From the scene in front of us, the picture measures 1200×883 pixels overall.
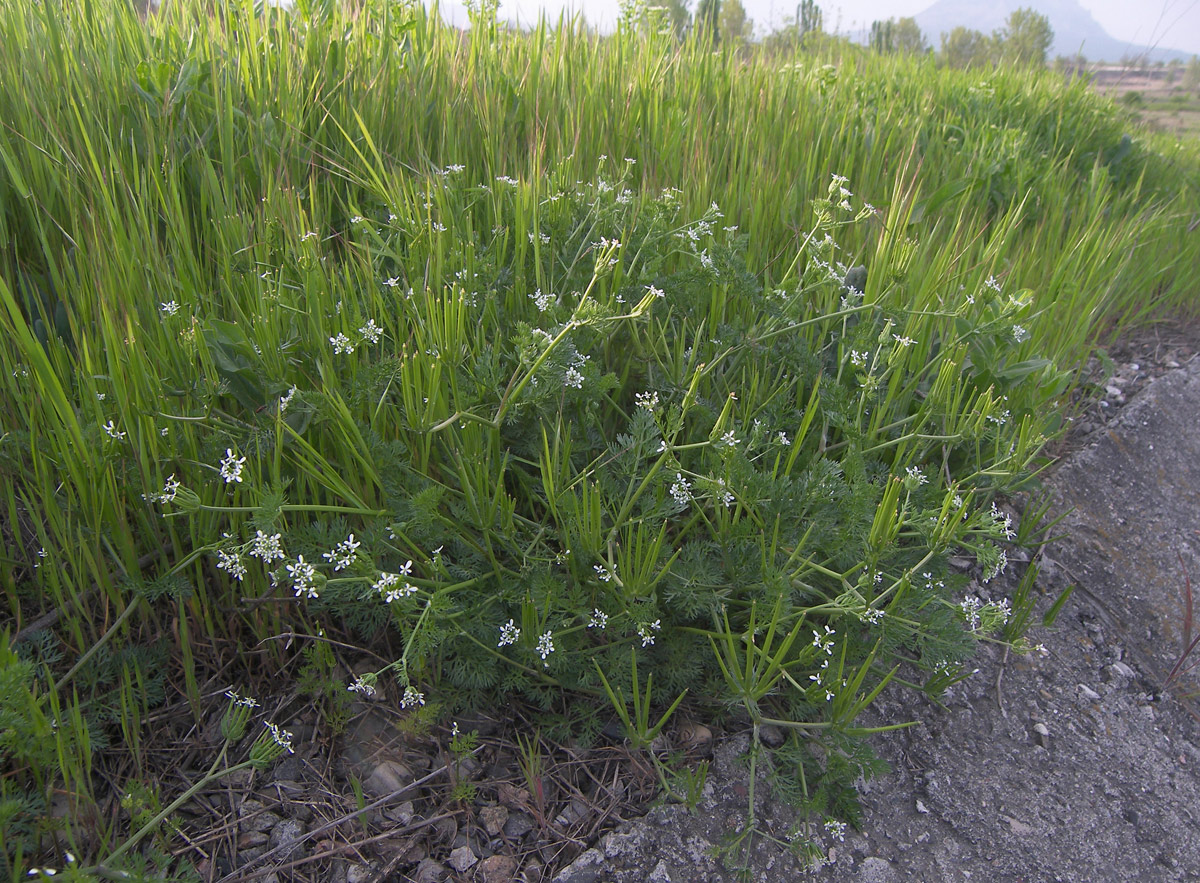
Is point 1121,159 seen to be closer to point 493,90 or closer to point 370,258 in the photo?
point 493,90

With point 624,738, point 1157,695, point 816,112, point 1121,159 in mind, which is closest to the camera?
point 624,738

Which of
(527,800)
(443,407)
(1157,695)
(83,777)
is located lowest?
(1157,695)

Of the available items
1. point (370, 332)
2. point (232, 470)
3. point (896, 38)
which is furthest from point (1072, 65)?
point (232, 470)

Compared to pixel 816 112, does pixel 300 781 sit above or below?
below

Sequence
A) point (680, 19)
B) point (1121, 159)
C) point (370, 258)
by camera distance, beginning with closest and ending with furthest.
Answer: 1. point (370, 258)
2. point (1121, 159)
3. point (680, 19)

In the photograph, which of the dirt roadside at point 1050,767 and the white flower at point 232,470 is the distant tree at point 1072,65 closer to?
the dirt roadside at point 1050,767

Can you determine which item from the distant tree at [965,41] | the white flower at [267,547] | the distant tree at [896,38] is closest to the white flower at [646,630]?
the white flower at [267,547]

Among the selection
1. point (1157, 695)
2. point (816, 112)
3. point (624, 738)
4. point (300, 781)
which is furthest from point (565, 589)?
point (816, 112)

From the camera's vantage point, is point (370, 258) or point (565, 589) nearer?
point (565, 589)

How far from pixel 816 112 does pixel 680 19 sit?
Answer: 2550 mm

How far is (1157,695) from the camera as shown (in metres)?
1.93

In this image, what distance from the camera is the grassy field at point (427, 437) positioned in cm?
132

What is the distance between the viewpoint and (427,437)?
56.1 inches

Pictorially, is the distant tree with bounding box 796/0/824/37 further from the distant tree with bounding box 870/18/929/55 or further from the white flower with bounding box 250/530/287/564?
the white flower with bounding box 250/530/287/564
